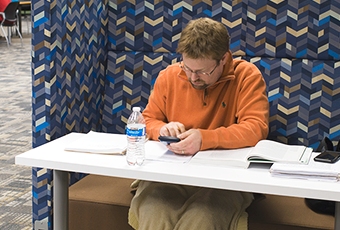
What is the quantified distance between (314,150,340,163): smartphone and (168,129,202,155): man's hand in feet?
1.45

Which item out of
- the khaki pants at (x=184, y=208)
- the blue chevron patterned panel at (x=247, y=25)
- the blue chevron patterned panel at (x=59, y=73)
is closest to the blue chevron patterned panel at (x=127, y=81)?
the blue chevron patterned panel at (x=247, y=25)

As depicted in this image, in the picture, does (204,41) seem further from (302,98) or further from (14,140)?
(14,140)

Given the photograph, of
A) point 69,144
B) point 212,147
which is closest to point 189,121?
point 212,147

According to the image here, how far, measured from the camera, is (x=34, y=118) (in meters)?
1.73

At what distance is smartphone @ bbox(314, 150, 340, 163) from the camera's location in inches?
53.0

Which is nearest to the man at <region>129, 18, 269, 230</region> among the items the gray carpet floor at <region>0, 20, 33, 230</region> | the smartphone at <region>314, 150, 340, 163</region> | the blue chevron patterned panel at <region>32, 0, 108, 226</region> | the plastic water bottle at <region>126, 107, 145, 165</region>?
the plastic water bottle at <region>126, 107, 145, 165</region>

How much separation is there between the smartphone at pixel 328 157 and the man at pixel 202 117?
260mm

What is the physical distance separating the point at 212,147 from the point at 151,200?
32 cm

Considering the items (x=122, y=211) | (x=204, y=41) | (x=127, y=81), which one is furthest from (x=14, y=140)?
(x=204, y=41)

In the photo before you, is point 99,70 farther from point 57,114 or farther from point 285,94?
point 285,94

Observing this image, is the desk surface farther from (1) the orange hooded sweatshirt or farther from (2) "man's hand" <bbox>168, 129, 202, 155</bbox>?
(1) the orange hooded sweatshirt

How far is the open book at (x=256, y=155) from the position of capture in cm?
132

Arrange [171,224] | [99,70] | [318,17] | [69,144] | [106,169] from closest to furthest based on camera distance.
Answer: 1. [106,169]
2. [171,224]
3. [69,144]
4. [318,17]
5. [99,70]

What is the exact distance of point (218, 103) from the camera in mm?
1739
